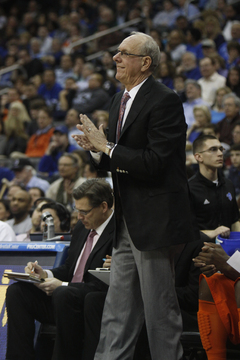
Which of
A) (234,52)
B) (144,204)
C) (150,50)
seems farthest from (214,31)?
(144,204)

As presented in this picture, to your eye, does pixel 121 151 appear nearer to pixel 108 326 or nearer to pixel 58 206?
A: pixel 108 326

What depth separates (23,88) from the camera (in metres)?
12.0

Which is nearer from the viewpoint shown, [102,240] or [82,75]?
[102,240]

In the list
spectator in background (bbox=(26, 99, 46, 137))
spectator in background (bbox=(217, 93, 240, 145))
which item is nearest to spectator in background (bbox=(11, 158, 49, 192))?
spectator in background (bbox=(26, 99, 46, 137))

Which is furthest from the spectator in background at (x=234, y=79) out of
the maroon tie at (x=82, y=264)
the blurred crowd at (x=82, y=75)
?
the maroon tie at (x=82, y=264)

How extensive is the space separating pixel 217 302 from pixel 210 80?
6101mm

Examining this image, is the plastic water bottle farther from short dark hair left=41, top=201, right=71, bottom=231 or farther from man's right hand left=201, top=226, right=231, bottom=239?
man's right hand left=201, top=226, right=231, bottom=239

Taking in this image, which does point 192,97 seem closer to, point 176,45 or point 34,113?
point 176,45

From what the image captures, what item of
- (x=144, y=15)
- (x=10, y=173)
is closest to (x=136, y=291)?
(x=10, y=173)

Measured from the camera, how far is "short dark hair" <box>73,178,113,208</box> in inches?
152

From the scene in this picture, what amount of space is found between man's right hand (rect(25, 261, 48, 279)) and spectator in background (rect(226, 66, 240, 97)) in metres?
5.61

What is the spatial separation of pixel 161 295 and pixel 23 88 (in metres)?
10.2

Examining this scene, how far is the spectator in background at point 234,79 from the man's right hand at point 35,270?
18.4ft

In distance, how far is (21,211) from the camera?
6.33 m
